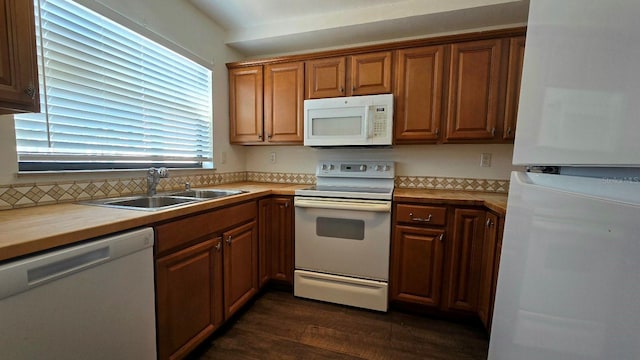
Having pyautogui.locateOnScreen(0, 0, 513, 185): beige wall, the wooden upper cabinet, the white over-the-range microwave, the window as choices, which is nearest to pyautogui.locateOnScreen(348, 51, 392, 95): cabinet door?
the wooden upper cabinet

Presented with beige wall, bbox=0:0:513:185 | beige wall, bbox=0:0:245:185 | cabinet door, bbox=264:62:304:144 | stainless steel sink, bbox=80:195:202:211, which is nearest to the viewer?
beige wall, bbox=0:0:245:185

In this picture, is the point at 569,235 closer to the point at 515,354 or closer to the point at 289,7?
the point at 515,354

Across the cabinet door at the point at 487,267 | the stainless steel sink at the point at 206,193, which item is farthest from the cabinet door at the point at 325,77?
the cabinet door at the point at 487,267

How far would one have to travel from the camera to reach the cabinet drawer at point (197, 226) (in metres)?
1.23

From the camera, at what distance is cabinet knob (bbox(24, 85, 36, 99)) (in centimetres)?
95

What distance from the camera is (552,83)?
0.53 m

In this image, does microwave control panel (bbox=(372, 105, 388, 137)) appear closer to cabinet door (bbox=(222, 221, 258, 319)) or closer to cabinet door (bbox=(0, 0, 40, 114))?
cabinet door (bbox=(222, 221, 258, 319))

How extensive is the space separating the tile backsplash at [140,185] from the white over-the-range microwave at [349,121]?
0.57 metres

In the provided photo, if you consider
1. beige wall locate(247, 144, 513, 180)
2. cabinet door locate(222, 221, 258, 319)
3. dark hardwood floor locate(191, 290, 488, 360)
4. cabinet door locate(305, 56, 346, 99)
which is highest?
cabinet door locate(305, 56, 346, 99)

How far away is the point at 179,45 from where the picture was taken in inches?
81.4

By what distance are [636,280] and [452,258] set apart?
1704 mm

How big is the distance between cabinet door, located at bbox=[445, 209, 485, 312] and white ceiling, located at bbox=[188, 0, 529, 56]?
1515mm

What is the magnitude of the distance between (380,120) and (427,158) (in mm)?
658

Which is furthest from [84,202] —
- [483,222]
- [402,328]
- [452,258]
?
[483,222]
